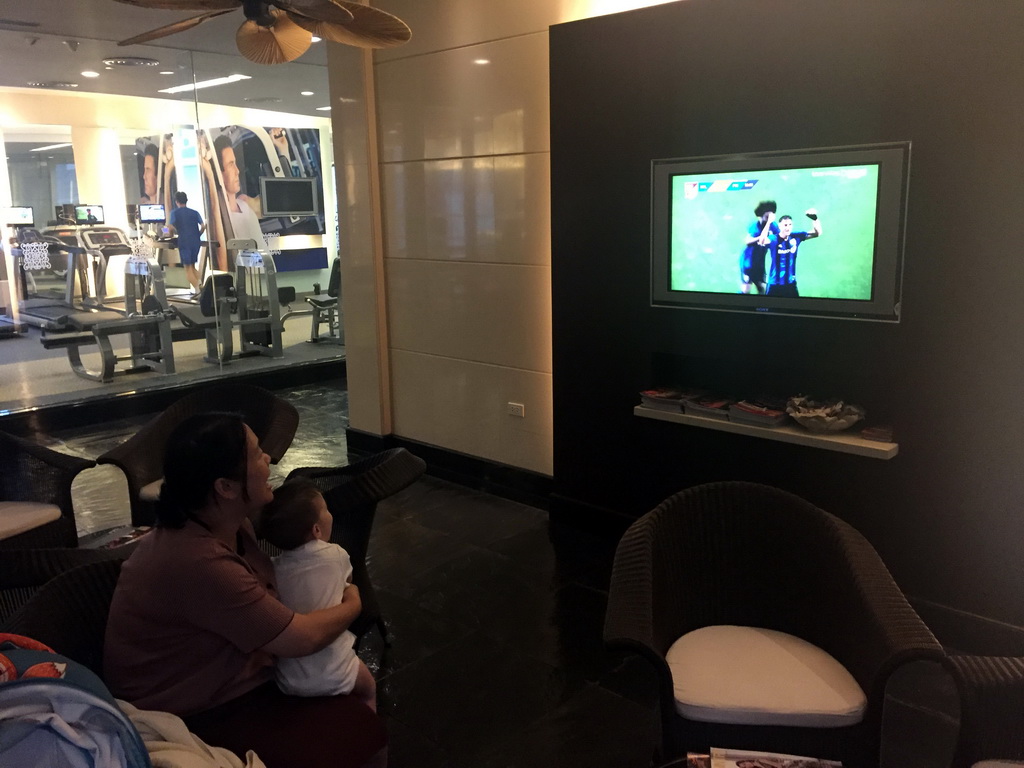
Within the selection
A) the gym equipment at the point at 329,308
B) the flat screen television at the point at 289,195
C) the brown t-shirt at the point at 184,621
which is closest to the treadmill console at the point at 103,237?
the flat screen television at the point at 289,195

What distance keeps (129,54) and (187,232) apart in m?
1.54

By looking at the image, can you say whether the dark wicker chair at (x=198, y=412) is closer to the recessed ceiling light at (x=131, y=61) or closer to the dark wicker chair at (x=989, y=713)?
the dark wicker chair at (x=989, y=713)

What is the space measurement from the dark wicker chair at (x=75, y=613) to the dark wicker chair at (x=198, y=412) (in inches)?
64.8

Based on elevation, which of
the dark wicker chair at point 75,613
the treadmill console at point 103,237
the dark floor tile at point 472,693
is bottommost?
the dark floor tile at point 472,693

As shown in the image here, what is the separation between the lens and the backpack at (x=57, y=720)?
3.92 ft

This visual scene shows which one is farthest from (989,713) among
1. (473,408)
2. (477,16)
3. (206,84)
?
(206,84)

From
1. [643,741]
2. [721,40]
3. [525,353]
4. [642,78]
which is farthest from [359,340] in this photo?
[643,741]

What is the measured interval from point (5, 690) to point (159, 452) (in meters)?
2.43

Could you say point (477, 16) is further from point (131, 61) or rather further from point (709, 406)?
point (131, 61)

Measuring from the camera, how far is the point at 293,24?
2.81 metres

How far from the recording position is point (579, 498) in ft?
Result: 13.4

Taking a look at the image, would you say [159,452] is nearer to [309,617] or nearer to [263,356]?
[309,617]

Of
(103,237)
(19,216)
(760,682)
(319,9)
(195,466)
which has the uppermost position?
(319,9)

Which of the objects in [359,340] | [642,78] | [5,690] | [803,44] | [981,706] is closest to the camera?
[5,690]
